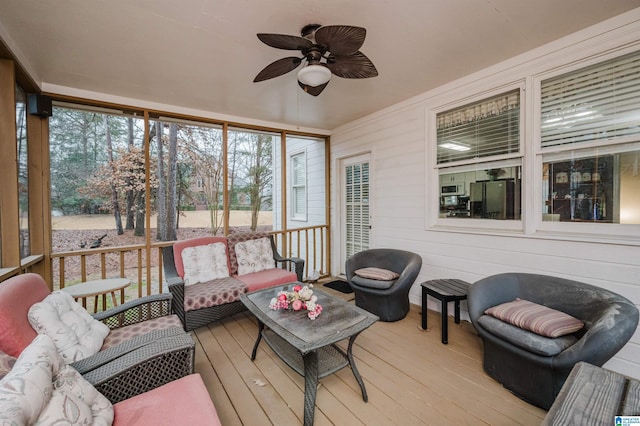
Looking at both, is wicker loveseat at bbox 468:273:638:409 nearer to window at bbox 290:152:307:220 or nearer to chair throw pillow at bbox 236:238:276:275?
chair throw pillow at bbox 236:238:276:275

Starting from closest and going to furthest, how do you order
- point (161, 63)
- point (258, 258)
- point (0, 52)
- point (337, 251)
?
1. point (0, 52)
2. point (161, 63)
3. point (258, 258)
4. point (337, 251)

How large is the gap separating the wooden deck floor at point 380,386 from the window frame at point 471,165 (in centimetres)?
120

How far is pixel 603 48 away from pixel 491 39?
83 cm

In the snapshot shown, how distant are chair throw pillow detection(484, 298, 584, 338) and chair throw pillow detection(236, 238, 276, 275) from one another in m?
2.61

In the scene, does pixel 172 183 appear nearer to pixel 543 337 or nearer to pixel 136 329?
pixel 136 329

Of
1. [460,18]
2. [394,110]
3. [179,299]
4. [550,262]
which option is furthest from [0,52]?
[550,262]

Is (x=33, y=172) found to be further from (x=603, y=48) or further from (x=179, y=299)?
(x=603, y=48)

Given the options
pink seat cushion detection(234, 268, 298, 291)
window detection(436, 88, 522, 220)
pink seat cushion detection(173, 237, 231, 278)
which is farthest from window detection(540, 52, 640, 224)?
pink seat cushion detection(173, 237, 231, 278)

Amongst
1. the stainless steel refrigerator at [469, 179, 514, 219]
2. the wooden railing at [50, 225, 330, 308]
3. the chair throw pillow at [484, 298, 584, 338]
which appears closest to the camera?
the chair throw pillow at [484, 298, 584, 338]

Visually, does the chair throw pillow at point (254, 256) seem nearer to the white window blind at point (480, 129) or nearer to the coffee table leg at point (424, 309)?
the coffee table leg at point (424, 309)

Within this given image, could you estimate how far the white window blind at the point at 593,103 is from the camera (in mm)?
2084

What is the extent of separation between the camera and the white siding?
2086 millimetres

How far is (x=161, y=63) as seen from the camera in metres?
2.58

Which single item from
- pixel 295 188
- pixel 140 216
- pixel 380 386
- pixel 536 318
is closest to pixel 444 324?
pixel 536 318
